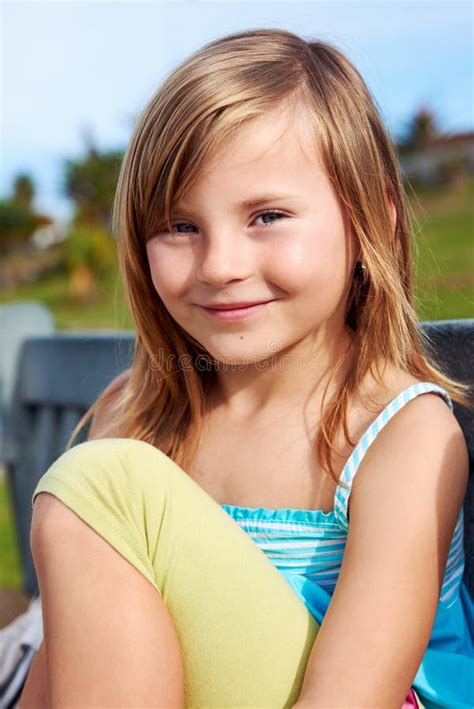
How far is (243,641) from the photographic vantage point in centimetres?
122

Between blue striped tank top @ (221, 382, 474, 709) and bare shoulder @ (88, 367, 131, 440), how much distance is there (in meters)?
0.44

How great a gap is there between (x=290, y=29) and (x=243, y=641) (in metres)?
1.19

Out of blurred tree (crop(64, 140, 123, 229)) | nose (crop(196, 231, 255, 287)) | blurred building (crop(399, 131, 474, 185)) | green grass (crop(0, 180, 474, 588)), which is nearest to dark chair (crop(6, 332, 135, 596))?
nose (crop(196, 231, 255, 287))

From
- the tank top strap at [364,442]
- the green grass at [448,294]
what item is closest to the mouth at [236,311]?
the tank top strap at [364,442]

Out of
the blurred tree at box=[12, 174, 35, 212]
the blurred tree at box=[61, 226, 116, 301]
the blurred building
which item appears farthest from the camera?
the blurred tree at box=[12, 174, 35, 212]

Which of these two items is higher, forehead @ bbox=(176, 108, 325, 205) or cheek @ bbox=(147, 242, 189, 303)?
forehead @ bbox=(176, 108, 325, 205)

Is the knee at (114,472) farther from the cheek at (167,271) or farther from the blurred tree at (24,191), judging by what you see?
the blurred tree at (24,191)

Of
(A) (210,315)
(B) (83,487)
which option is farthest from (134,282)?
(B) (83,487)

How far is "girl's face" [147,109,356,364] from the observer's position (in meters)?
1.47

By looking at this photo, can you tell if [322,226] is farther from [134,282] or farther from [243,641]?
[243,641]

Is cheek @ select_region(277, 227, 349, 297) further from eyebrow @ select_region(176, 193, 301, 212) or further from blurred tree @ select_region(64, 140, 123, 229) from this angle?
blurred tree @ select_region(64, 140, 123, 229)

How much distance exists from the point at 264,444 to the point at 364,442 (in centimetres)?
25

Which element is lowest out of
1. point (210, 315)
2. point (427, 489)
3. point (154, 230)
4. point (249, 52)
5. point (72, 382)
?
point (72, 382)

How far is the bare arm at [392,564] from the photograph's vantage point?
1.23 metres
